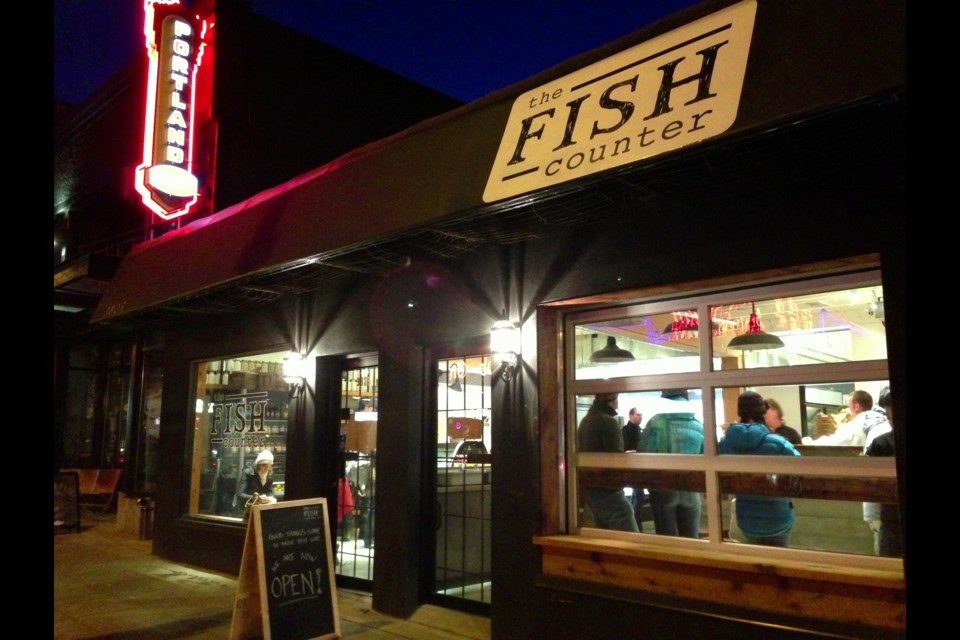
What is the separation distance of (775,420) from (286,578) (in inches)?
147

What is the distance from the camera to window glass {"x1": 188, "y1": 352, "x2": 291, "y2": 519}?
8984 millimetres

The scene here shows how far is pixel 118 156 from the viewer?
13.7m

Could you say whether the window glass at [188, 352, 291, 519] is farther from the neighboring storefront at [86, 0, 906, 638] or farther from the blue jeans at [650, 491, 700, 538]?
the blue jeans at [650, 491, 700, 538]

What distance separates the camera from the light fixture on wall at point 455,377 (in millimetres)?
7059

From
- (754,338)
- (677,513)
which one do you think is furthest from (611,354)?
(677,513)

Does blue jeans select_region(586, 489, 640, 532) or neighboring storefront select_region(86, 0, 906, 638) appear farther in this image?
blue jeans select_region(586, 489, 640, 532)

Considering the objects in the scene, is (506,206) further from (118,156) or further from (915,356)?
(118,156)

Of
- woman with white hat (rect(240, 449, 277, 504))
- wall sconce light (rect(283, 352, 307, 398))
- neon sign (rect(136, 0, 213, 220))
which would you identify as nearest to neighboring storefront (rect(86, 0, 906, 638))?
wall sconce light (rect(283, 352, 307, 398))

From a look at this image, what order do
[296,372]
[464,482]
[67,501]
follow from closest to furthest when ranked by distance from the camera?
1. [464,482]
2. [296,372]
3. [67,501]

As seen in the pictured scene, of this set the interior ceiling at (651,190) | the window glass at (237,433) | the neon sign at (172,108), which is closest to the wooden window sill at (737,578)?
the interior ceiling at (651,190)

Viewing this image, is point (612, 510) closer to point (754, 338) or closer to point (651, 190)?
point (754, 338)

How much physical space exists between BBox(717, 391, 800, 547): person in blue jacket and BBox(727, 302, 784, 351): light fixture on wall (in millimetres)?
328

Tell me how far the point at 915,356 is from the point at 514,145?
2.99m

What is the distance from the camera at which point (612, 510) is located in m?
5.71
